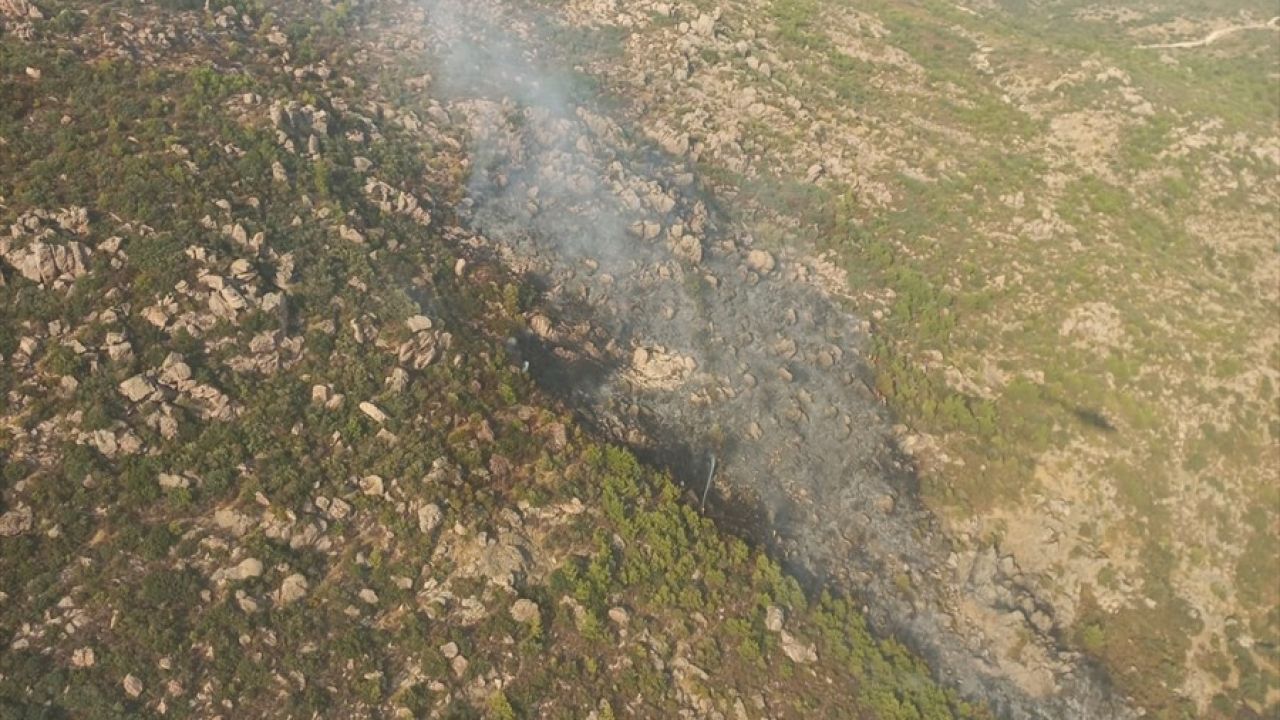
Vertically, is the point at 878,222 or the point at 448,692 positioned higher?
the point at 878,222

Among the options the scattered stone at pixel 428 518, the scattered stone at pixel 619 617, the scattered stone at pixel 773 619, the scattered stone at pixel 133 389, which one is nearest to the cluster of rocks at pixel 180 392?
the scattered stone at pixel 133 389

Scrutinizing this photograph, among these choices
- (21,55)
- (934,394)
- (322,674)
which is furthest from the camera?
(934,394)

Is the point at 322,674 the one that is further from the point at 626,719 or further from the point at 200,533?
the point at 626,719

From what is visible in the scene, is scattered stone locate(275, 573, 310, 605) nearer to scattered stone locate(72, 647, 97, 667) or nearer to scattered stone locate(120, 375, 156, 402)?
scattered stone locate(72, 647, 97, 667)

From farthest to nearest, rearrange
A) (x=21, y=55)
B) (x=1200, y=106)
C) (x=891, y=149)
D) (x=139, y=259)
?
(x=1200, y=106), (x=891, y=149), (x=21, y=55), (x=139, y=259)

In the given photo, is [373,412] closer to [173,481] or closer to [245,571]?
[173,481]

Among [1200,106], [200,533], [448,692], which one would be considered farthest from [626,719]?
[1200,106]

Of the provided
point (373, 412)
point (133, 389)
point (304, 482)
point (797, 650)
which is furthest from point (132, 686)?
point (797, 650)
